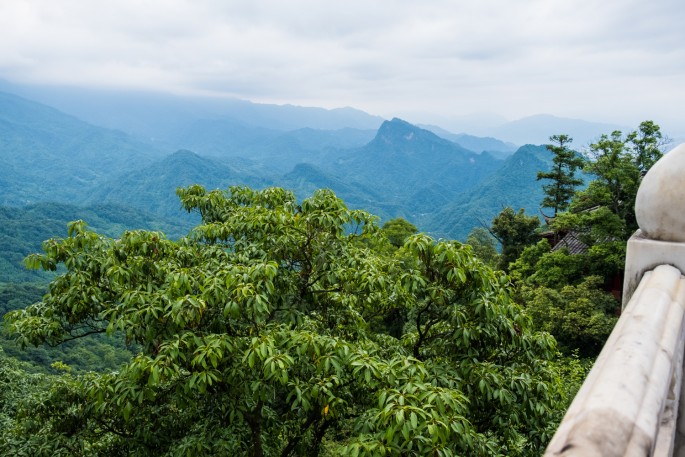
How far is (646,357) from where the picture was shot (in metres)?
1.61

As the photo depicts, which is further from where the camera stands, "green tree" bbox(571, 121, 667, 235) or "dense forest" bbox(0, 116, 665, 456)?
"green tree" bbox(571, 121, 667, 235)

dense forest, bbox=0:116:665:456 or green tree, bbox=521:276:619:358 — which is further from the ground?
dense forest, bbox=0:116:665:456

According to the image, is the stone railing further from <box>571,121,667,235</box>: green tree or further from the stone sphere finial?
<box>571,121,667,235</box>: green tree

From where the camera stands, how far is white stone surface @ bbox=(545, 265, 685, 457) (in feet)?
3.83

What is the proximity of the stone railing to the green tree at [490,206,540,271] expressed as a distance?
3146 centimetres

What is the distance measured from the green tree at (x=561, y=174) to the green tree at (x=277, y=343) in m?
29.0

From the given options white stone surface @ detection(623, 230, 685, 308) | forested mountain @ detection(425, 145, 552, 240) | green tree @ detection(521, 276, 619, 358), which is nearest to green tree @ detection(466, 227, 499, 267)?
green tree @ detection(521, 276, 619, 358)

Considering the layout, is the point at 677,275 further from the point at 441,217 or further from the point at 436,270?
the point at 441,217

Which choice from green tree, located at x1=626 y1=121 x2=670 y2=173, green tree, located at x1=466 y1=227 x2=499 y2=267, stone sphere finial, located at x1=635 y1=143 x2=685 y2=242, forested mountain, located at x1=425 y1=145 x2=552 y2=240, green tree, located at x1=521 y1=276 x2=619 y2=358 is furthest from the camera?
forested mountain, located at x1=425 y1=145 x2=552 y2=240

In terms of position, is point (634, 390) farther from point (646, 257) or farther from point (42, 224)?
point (42, 224)

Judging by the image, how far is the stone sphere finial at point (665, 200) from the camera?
2447mm

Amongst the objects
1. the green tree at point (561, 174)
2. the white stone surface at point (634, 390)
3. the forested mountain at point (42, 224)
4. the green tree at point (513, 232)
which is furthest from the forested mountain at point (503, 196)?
the white stone surface at point (634, 390)

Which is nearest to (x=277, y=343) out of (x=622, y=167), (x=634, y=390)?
(x=634, y=390)

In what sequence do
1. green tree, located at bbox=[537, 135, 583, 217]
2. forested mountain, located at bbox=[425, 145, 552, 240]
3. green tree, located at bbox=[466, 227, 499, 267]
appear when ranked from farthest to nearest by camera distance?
1. forested mountain, located at bbox=[425, 145, 552, 240]
2. green tree, located at bbox=[466, 227, 499, 267]
3. green tree, located at bbox=[537, 135, 583, 217]
